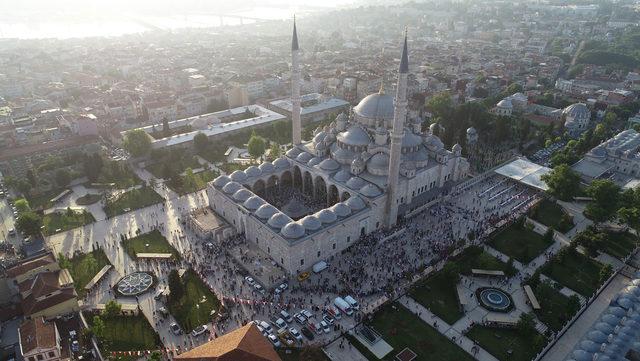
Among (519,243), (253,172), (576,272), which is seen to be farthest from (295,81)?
(576,272)

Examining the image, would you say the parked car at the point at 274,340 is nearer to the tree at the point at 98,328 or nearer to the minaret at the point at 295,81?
the tree at the point at 98,328

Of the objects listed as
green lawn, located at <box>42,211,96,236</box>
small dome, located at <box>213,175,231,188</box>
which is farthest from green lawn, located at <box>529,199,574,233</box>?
green lawn, located at <box>42,211,96,236</box>

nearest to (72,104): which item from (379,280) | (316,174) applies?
(316,174)

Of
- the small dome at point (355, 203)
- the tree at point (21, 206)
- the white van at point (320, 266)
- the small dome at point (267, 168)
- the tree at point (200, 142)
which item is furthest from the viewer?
the tree at point (200, 142)

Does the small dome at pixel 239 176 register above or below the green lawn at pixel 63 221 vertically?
above

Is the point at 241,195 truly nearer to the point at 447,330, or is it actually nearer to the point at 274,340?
the point at 274,340

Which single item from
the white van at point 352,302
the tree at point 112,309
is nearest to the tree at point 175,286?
the tree at point 112,309
